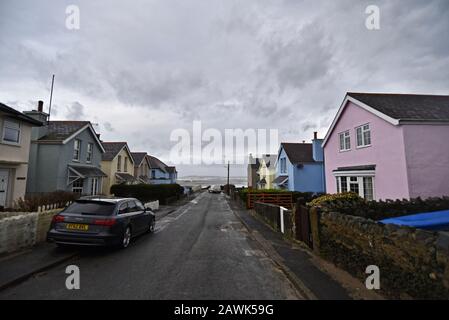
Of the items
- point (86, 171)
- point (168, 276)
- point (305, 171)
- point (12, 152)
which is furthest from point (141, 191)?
point (168, 276)

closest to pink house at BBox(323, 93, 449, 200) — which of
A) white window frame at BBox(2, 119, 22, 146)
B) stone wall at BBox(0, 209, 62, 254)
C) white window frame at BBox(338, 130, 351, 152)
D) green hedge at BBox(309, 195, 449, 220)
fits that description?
white window frame at BBox(338, 130, 351, 152)

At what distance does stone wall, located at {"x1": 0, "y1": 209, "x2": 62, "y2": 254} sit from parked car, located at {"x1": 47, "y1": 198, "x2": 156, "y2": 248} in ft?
3.25

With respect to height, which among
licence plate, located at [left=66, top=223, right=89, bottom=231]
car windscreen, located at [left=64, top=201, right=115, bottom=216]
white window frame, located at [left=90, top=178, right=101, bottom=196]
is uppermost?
white window frame, located at [left=90, top=178, right=101, bottom=196]

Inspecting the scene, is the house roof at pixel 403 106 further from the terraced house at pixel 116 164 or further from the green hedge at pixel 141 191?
the terraced house at pixel 116 164

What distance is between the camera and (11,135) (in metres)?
12.8

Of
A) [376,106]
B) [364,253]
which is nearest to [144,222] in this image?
[364,253]

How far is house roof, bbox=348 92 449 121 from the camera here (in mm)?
11938

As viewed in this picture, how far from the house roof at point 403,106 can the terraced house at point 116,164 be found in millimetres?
23446

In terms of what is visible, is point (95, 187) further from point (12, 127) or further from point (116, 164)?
point (12, 127)

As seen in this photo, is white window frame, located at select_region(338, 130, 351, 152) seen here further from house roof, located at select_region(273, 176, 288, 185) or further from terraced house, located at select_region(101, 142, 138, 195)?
terraced house, located at select_region(101, 142, 138, 195)

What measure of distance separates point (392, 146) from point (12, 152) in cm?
1974

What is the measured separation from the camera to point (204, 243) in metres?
8.00
